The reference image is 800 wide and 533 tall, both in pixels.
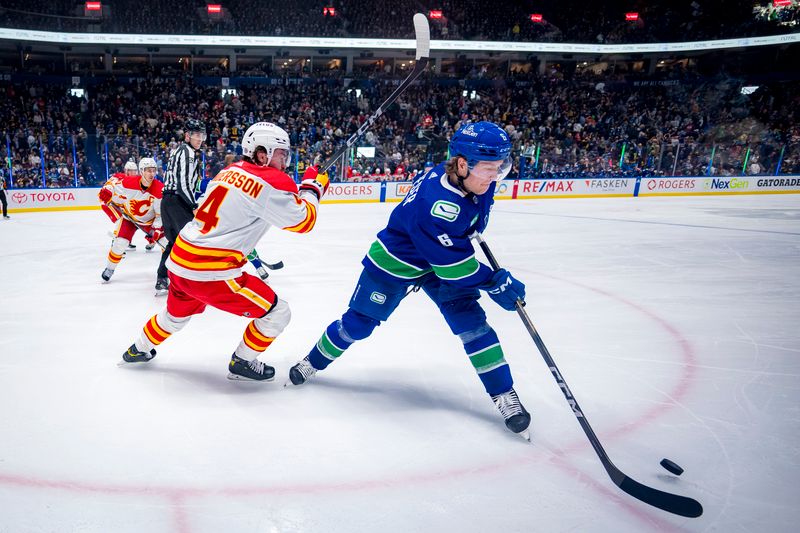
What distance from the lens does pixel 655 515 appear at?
6.63ft

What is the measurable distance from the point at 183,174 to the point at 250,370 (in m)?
2.14

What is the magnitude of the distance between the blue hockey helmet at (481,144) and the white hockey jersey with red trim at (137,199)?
384 cm

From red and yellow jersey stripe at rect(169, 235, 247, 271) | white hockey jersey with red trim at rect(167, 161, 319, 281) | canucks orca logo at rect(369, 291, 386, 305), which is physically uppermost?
white hockey jersey with red trim at rect(167, 161, 319, 281)

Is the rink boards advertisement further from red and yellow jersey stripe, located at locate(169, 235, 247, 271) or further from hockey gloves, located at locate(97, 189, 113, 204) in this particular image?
red and yellow jersey stripe, located at locate(169, 235, 247, 271)

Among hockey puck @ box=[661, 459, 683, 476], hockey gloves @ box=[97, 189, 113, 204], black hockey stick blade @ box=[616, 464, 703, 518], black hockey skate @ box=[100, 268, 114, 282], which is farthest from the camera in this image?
hockey gloves @ box=[97, 189, 113, 204]

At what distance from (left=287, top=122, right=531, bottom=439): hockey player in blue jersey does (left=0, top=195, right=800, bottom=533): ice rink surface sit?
310mm

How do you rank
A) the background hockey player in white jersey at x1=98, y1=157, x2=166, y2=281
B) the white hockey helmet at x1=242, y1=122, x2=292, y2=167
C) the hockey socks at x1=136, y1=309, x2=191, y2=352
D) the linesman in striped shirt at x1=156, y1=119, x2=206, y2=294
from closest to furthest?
the white hockey helmet at x1=242, y1=122, x2=292, y2=167 < the hockey socks at x1=136, y1=309, x2=191, y2=352 < the linesman in striped shirt at x1=156, y1=119, x2=206, y2=294 < the background hockey player in white jersey at x1=98, y1=157, x2=166, y2=281

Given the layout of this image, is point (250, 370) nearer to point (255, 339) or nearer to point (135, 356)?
point (255, 339)

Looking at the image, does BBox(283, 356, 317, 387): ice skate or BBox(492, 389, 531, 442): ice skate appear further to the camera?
BBox(283, 356, 317, 387): ice skate

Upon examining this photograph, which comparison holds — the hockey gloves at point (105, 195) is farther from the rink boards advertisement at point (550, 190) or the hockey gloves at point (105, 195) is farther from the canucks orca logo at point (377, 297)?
the rink boards advertisement at point (550, 190)

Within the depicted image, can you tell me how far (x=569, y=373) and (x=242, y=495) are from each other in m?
2.01

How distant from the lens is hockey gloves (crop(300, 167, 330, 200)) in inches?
116

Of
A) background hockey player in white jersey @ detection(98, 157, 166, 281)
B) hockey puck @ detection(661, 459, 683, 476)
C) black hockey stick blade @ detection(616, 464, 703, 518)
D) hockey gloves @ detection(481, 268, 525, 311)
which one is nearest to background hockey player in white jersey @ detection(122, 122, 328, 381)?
hockey gloves @ detection(481, 268, 525, 311)

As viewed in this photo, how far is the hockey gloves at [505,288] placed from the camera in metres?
2.30
